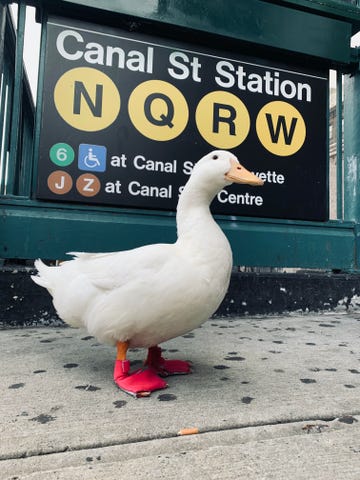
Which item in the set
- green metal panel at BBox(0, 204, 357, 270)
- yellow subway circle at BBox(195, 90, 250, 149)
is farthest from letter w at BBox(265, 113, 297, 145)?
green metal panel at BBox(0, 204, 357, 270)

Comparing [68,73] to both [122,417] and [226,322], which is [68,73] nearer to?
[226,322]

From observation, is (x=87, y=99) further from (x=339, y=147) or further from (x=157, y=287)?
(x=339, y=147)

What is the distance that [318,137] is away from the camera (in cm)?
357

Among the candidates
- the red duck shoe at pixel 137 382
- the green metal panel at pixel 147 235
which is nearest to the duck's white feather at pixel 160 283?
the red duck shoe at pixel 137 382

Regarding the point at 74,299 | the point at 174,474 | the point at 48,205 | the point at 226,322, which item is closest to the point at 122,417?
the point at 174,474

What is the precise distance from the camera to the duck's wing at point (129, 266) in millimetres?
1456

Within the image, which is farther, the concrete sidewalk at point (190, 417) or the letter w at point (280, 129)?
the letter w at point (280, 129)

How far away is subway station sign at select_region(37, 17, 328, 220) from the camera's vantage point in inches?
115

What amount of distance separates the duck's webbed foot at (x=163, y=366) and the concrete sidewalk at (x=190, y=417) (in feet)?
0.15

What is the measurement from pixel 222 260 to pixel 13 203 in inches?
79.1

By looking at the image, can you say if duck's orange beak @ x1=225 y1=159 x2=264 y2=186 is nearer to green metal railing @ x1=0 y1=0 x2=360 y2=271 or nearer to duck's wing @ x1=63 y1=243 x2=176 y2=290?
duck's wing @ x1=63 y1=243 x2=176 y2=290

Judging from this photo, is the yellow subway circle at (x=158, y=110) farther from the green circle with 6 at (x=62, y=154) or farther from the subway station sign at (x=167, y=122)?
the green circle with 6 at (x=62, y=154)

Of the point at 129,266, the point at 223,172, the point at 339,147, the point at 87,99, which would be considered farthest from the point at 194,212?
the point at 339,147

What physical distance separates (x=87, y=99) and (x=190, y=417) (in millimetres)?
2616
